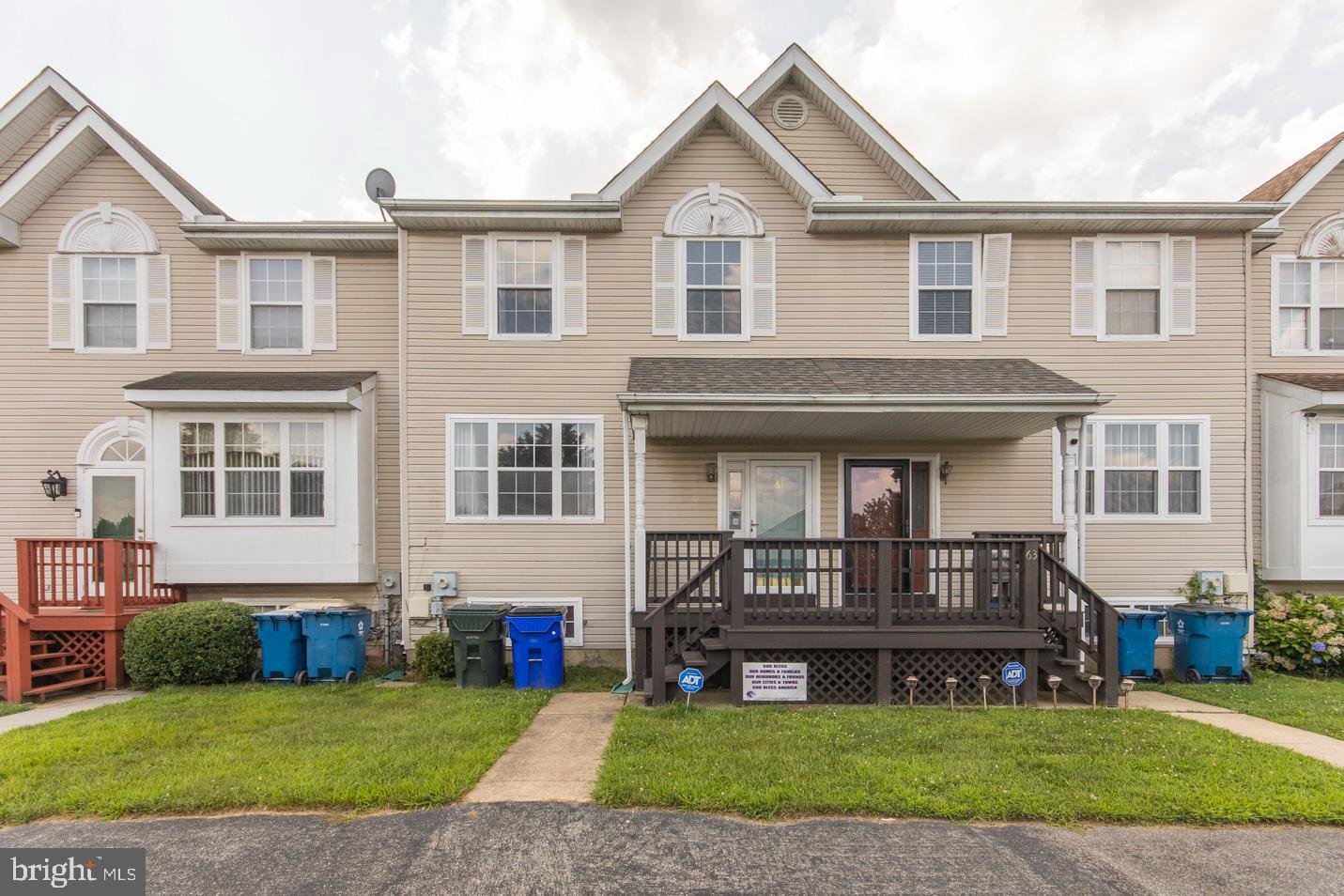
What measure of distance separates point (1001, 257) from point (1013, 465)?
296 cm

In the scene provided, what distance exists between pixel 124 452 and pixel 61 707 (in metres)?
3.78

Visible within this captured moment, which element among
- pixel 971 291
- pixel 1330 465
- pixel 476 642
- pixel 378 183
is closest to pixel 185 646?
pixel 476 642

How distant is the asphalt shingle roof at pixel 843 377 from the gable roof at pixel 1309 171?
4.63 metres

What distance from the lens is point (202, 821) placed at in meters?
4.03

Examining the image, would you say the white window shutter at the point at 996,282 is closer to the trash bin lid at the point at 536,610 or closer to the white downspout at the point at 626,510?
the white downspout at the point at 626,510

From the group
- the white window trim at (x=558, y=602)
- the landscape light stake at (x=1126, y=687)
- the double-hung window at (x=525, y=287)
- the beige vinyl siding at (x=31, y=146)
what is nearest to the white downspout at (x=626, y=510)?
the white window trim at (x=558, y=602)

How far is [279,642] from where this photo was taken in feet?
25.1

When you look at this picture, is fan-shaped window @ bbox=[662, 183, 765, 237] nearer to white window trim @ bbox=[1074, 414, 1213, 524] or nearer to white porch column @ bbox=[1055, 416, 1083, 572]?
white porch column @ bbox=[1055, 416, 1083, 572]

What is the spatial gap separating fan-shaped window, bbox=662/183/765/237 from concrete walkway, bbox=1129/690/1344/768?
741 cm

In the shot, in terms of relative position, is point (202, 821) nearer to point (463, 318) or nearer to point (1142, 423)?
point (463, 318)

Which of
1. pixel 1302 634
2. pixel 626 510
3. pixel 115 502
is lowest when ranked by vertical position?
pixel 1302 634

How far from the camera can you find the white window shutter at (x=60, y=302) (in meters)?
9.00

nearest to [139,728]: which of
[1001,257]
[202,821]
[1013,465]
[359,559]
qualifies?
[202,821]

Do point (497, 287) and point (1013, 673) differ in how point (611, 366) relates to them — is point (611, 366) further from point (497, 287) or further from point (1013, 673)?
point (1013, 673)
